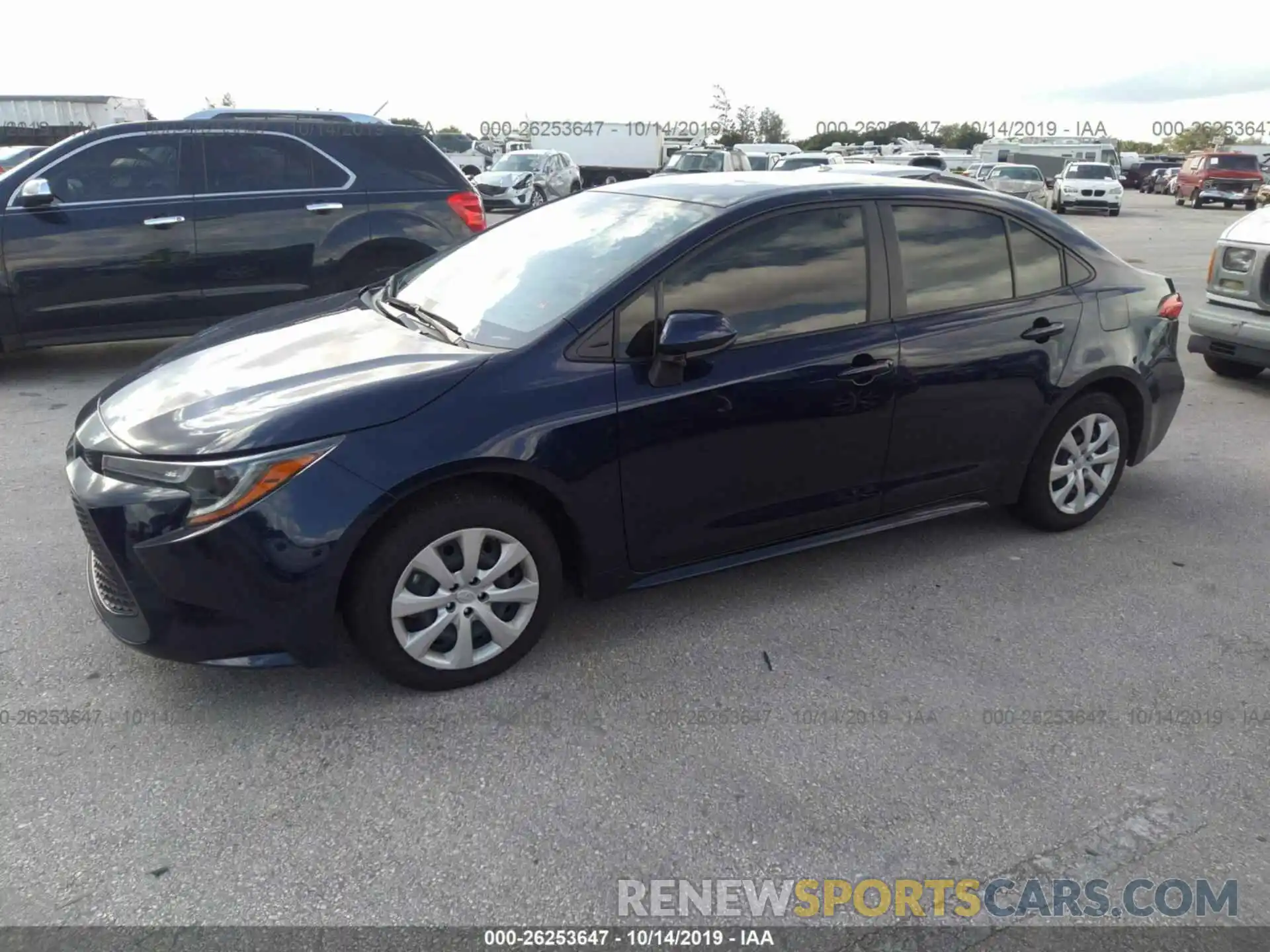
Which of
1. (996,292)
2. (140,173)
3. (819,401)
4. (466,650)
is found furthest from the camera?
(140,173)

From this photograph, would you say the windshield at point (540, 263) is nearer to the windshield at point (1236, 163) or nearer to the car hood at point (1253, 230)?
the car hood at point (1253, 230)

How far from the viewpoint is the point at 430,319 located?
3.80m

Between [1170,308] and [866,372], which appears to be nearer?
[866,372]

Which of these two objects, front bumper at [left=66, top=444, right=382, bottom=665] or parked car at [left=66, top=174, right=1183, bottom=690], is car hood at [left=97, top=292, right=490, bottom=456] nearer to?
parked car at [left=66, top=174, right=1183, bottom=690]

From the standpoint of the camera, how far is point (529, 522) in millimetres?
3262

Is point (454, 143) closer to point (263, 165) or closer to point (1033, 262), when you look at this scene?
point (263, 165)

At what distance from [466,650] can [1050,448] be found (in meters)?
2.77

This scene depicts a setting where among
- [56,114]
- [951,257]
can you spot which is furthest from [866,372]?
[56,114]

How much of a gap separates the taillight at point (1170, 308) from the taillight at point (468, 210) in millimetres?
5032

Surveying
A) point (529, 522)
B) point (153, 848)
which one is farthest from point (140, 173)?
point (153, 848)

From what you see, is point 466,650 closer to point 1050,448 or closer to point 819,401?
point 819,401

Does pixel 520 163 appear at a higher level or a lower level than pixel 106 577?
higher

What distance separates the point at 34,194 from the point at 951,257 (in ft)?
20.0

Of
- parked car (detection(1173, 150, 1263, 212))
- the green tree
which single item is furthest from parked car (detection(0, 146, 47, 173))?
the green tree
